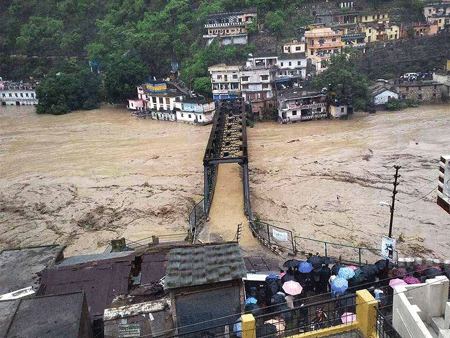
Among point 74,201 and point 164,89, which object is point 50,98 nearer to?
point 164,89

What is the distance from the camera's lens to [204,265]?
8.22 metres

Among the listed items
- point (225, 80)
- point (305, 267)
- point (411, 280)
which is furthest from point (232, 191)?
point (225, 80)

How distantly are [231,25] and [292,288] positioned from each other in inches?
1645

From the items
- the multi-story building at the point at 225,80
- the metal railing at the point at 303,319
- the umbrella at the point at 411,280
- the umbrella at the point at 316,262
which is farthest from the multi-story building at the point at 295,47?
the metal railing at the point at 303,319

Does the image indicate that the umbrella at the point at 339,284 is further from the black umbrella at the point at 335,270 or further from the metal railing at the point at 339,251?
the metal railing at the point at 339,251

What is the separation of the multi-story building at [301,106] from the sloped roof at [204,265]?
27.8m

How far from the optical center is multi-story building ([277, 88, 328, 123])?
1399 inches

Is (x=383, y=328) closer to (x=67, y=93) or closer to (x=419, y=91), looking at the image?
(x=419, y=91)

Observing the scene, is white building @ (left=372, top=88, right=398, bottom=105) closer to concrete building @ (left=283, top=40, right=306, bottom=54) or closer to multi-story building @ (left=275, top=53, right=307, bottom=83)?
multi-story building @ (left=275, top=53, right=307, bottom=83)

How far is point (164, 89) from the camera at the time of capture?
41.1 meters

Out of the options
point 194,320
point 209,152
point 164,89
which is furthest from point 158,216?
point 164,89

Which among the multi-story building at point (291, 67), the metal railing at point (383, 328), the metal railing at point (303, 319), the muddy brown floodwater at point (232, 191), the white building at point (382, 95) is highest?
the multi-story building at point (291, 67)

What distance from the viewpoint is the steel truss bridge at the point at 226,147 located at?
18219 millimetres

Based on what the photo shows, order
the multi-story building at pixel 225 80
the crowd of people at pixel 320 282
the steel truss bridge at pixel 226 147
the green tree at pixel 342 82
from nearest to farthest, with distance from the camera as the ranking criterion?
the crowd of people at pixel 320 282, the steel truss bridge at pixel 226 147, the green tree at pixel 342 82, the multi-story building at pixel 225 80
